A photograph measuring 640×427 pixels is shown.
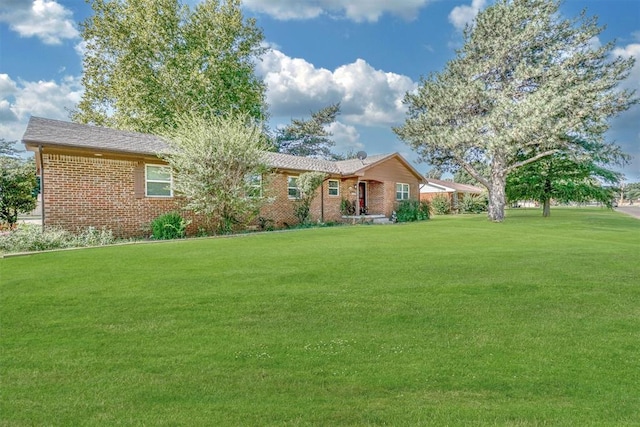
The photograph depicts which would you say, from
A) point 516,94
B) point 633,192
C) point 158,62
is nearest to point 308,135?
point 158,62

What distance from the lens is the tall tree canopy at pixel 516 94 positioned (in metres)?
20.4

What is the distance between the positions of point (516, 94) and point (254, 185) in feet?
57.7

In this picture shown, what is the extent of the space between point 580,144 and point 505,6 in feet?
31.6

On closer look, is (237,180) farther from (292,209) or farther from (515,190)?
(515,190)

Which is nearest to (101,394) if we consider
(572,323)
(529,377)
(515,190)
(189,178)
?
(529,377)

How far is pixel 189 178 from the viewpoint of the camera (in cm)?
1341

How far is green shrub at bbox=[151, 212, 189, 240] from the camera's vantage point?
12875 millimetres

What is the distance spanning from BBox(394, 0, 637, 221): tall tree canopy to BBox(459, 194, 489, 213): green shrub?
1464cm

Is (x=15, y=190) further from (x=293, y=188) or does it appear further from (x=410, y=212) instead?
(x=410, y=212)

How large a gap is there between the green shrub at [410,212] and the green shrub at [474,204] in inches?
607

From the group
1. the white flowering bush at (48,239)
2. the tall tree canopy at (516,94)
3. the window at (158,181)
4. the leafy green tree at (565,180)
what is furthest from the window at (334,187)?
the leafy green tree at (565,180)

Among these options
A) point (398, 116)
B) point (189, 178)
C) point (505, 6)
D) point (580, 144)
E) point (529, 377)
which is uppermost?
point (505, 6)

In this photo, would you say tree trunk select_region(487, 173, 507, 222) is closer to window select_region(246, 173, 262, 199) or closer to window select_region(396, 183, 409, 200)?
window select_region(396, 183, 409, 200)

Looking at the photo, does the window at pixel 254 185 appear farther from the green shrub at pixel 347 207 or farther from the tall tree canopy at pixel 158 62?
the tall tree canopy at pixel 158 62
